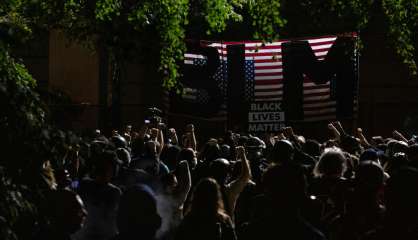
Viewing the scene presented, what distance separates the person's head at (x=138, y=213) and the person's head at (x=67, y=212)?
361mm

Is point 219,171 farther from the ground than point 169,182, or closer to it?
farther from the ground

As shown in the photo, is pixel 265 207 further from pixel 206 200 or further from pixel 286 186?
pixel 206 200

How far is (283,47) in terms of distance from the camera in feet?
48.9

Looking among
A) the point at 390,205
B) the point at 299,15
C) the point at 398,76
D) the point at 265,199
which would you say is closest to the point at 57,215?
the point at 265,199

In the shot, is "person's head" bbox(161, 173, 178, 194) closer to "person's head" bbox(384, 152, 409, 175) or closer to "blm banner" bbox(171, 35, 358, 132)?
"person's head" bbox(384, 152, 409, 175)

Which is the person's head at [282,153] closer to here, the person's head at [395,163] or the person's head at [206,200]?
the person's head at [395,163]

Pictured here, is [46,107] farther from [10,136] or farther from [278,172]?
[278,172]

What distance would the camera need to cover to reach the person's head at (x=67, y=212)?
5.24 metres

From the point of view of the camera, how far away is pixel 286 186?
16.9ft

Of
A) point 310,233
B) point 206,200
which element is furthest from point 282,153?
point 206,200

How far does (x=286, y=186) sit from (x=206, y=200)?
551mm

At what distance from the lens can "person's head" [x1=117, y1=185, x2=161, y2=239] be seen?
500cm

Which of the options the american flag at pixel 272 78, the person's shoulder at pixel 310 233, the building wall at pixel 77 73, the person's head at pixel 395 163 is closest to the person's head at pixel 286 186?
the person's shoulder at pixel 310 233

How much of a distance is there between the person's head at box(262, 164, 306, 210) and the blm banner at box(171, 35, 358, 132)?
886cm
